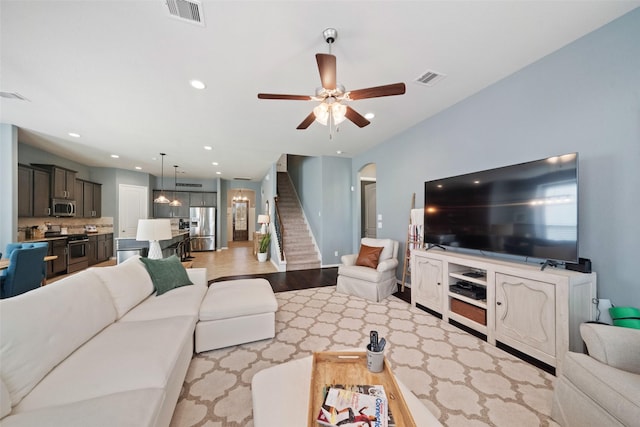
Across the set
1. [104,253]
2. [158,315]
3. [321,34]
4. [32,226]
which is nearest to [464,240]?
[321,34]

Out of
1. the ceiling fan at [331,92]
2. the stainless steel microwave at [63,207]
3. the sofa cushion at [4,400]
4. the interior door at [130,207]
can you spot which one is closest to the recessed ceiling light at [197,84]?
the ceiling fan at [331,92]

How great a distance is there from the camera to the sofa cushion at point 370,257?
378cm

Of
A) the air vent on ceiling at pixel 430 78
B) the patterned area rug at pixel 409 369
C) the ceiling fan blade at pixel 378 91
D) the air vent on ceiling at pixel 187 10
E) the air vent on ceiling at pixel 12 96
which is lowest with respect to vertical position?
the patterned area rug at pixel 409 369

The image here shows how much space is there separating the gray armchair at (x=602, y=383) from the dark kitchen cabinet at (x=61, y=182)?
8.51 m

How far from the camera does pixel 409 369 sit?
1952 millimetres

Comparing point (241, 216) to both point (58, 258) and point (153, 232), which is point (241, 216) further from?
point (153, 232)

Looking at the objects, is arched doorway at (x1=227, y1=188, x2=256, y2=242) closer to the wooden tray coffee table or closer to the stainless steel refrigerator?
the stainless steel refrigerator

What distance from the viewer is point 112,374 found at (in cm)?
122

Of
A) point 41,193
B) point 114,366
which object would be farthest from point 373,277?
point 41,193

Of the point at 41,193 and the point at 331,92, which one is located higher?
the point at 331,92

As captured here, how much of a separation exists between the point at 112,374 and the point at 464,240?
337cm

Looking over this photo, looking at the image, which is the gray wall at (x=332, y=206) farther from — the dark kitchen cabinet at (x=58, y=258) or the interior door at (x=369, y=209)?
the dark kitchen cabinet at (x=58, y=258)

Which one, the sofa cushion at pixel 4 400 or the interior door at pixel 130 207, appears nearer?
the sofa cushion at pixel 4 400

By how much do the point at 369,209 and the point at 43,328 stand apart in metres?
6.84
